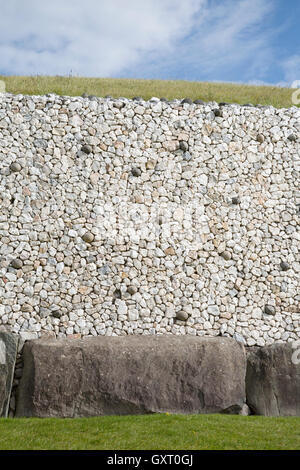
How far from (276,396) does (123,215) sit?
5742mm

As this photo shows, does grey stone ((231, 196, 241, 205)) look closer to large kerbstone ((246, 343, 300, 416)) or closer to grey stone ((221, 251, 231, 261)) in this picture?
grey stone ((221, 251, 231, 261))

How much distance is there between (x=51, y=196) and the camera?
42.6 feet

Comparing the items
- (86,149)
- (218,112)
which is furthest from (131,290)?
(218,112)

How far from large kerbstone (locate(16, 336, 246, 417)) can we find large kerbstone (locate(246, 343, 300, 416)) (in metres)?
0.40

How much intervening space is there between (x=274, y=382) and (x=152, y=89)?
1312 centimetres

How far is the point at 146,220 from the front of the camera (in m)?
13.1

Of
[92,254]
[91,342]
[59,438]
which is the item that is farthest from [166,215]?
[59,438]

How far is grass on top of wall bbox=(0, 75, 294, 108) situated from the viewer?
17.8 meters

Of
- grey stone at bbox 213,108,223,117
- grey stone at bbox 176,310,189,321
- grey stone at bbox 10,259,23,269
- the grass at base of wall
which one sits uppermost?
grey stone at bbox 213,108,223,117

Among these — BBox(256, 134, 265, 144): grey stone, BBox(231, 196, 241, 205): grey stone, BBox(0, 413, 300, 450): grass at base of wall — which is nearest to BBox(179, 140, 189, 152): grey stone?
BBox(231, 196, 241, 205): grey stone

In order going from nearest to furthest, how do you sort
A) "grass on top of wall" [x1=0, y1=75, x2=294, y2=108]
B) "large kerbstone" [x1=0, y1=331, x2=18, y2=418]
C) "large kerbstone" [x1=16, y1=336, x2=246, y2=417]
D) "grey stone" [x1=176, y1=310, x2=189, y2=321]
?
"large kerbstone" [x1=16, y1=336, x2=246, y2=417] < "large kerbstone" [x1=0, y1=331, x2=18, y2=418] < "grey stone" [x1=176, y1=310, x2=189, y2=321] < "grass on top of wall" [x1=0, y1=75, x2=294, y2=108]

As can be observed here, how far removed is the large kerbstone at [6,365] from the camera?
1073 centimetres

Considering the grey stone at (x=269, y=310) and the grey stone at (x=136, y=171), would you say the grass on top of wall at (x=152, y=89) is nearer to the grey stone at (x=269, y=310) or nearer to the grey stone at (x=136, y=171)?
the grey stone at (x=136, y=171)

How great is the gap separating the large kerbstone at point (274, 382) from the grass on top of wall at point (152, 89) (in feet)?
30.6
